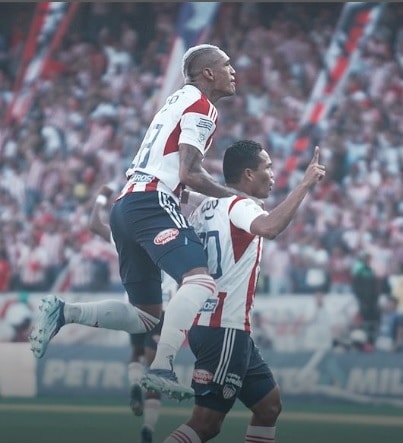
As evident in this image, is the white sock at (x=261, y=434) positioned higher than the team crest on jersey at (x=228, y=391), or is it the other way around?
the team crest on jersey at (x=228, y=391)

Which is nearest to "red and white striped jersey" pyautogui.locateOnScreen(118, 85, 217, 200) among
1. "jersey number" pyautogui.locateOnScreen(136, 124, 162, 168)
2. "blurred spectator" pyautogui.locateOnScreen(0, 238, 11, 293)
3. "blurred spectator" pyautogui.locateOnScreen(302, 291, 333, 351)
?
"jersey number" pyautogui.locateOnScreen(136, 124, 162, 168)

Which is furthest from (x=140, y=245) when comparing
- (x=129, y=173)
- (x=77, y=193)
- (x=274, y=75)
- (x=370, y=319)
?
(x=274, y=75)

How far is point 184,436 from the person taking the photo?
660cm

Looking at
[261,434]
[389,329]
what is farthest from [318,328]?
[261,434]

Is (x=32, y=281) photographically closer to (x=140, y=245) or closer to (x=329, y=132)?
(x=329, y=132)

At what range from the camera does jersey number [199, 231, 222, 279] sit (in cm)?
695

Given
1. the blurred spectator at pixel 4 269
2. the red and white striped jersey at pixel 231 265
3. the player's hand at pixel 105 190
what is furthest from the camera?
the blurred spectator at pixel 4 269

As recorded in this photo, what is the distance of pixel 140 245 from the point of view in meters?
7.10

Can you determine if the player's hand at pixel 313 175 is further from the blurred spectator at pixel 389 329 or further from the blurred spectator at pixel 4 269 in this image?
the blurred spectator at pixel 4 269

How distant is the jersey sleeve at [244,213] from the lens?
6.69 meters

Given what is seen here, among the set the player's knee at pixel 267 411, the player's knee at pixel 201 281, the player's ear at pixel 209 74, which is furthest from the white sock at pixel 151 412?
the player's ear at pixel 209 74

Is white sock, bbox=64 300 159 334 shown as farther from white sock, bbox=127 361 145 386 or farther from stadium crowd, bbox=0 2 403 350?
stadium crowd, bbox=0 2 403 350

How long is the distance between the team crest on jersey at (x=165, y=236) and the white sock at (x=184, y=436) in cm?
103

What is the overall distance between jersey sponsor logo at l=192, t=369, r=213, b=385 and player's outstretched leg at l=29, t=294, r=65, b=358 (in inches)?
33.3
